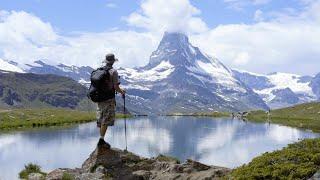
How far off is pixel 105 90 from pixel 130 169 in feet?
13.0

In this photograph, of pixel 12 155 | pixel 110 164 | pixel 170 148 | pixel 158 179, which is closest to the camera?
pixel 158 179

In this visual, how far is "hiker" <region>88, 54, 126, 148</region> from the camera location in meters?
24.3

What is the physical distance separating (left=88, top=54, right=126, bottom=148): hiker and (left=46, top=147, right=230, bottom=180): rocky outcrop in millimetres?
1000

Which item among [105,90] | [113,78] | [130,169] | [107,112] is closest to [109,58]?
[113,78]

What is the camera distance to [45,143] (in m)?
96.5

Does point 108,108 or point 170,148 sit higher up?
point 108,108

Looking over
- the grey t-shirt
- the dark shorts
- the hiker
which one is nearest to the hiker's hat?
the hiker

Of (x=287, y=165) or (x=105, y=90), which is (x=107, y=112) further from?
(x=287, y=165)

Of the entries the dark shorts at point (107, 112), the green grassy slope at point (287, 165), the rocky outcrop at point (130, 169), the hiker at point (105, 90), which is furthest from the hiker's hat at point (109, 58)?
the green grassy slope at point (287, 165)

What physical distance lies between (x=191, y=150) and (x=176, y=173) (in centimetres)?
7299

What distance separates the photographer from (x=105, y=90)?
24438 millimetres

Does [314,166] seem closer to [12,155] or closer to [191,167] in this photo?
[191,167]

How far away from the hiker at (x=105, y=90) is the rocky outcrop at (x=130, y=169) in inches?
39.4

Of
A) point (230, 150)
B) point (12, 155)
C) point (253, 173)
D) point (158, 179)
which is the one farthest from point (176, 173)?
point (230, 150)
